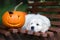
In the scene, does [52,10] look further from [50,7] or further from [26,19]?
[26,19]

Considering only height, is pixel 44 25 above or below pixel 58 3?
below

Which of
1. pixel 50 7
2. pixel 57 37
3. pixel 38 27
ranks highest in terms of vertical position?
pixel 50 7

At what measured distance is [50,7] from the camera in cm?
231

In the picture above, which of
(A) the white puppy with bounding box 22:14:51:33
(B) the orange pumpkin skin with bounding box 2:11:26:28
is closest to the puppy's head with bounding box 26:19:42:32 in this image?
(A) the white puppy with bounding box 22:14:51:33

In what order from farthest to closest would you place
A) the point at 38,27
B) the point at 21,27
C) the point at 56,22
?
1. the point at 56,22
2. the point at 21,27
3. the point at 38,27

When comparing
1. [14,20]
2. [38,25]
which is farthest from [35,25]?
[14,20]

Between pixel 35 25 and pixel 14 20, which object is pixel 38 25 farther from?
pixel 14 20

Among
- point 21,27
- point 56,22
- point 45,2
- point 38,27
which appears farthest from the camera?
point 45,2

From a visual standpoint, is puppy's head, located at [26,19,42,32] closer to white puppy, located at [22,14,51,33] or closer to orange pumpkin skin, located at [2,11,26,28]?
white puppy, located at [22,14,51,33]

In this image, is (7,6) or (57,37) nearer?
(57,37)

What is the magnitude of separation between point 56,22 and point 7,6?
0.66 metres

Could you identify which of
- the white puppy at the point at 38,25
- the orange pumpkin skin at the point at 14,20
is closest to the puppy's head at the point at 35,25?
the white puppy at the point at 38,25

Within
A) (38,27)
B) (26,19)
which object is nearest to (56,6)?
(26,19)

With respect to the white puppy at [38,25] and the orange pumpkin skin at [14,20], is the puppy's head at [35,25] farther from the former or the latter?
the orange pumpkin skin at [14,20]
